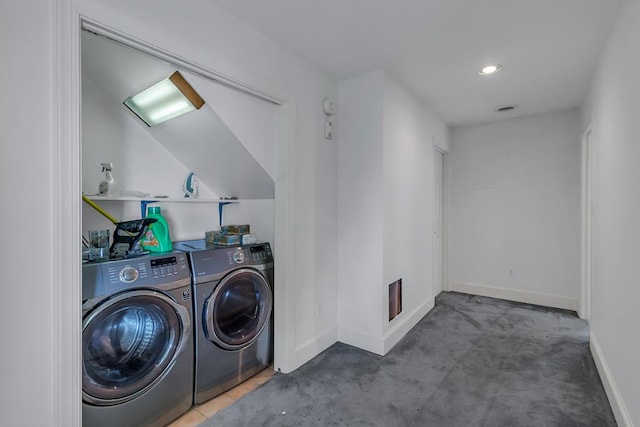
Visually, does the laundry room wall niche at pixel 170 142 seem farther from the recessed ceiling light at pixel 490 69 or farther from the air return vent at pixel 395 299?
the recessed ceiling light at pixel 490 69

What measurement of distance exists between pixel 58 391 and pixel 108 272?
523mm

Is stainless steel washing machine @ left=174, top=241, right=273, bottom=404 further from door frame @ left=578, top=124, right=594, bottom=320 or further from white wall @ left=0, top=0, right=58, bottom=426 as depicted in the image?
door frame @ left=578, top=124, right=594, bottom=320

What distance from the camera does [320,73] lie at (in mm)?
2590

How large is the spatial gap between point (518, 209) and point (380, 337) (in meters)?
2.78

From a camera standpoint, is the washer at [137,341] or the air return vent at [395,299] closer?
the washer at [137,341]

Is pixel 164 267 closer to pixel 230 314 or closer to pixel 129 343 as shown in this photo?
pixel 129 343

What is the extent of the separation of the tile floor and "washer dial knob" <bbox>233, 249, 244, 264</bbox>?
0.88 meters

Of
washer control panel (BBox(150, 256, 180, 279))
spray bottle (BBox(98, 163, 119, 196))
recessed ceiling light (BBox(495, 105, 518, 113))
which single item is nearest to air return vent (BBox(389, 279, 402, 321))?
washer control panel (BBox(150, 256, 180, 279))

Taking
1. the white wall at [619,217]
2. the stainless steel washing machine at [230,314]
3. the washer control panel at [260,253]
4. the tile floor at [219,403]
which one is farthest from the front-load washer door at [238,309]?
the white wall at [619,217]

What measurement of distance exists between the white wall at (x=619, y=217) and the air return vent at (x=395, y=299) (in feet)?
4.82

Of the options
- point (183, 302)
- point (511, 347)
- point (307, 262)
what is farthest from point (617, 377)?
point (183, 302)

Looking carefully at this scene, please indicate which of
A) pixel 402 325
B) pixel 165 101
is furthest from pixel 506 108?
pixel 165 101

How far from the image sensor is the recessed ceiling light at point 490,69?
2.54 meters

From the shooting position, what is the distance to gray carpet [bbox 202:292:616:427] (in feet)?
5.98
